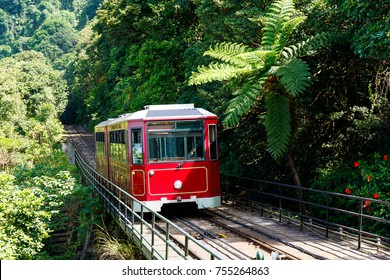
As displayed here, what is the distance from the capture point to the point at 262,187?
18656 millimetres

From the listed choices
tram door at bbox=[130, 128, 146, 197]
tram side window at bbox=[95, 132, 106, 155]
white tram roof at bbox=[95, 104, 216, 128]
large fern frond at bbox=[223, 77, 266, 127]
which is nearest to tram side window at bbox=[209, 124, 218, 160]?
white tram roof at bbox=[95, 104, 216, 128]

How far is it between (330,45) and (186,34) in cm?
1732

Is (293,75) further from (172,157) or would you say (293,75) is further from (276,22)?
(172,157)

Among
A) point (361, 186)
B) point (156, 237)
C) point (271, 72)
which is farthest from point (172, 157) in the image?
point (361, 186)

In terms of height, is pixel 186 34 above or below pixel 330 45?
above

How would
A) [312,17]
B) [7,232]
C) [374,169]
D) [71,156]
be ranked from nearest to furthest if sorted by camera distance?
[374,169]
[312,17]
[7,232]
[71,156]

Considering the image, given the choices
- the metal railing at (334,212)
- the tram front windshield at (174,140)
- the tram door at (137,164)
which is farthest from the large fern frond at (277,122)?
the tram door at (137,164)

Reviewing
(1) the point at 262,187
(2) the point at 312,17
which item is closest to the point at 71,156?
(1) the point at 262,187

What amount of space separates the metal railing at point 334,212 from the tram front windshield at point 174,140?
200 cm

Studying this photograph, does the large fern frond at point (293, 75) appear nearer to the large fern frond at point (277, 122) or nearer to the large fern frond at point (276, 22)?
the large fern frond at point (277, 122)

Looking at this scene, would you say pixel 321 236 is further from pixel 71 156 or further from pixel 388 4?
pixel 71 156

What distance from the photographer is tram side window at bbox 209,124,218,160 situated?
50.1 feet

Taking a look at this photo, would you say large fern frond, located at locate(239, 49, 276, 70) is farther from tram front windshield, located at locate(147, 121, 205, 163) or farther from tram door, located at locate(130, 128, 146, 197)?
tram door, located at locate(130, 128, 146, 197)

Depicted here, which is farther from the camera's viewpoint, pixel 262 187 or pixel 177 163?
pixel 262 187
